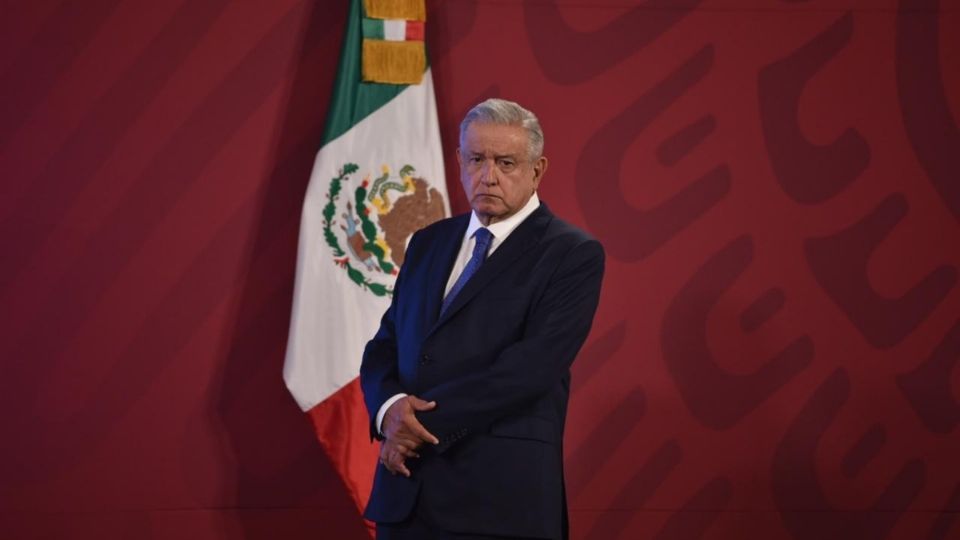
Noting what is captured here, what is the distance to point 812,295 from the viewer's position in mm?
3734

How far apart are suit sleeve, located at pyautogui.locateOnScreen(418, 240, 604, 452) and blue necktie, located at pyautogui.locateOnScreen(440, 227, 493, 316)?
141 millimetres

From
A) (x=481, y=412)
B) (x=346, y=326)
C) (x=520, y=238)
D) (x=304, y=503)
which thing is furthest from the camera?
(x=304, y=503)

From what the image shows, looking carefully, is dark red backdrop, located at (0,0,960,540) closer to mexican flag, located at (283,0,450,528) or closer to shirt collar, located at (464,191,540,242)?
mexican flag, located at (283,0,450,528)

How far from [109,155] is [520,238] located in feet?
6.54

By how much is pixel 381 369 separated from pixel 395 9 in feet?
5.39

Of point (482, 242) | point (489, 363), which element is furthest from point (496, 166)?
point (489, 363)

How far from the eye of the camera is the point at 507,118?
2.09m

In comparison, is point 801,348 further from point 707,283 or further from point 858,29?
point 858,29

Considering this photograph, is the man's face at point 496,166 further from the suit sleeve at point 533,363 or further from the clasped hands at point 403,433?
the clasped hands at point 403,433

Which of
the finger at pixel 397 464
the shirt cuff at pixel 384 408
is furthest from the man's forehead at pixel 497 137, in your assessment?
the finger at pixel 397 464

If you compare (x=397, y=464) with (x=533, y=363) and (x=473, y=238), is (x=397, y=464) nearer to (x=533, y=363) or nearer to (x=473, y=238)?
(x=533, y=363)

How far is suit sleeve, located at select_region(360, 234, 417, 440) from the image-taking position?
2.09m

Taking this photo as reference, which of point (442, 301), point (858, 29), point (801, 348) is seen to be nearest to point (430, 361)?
point (442, 301)

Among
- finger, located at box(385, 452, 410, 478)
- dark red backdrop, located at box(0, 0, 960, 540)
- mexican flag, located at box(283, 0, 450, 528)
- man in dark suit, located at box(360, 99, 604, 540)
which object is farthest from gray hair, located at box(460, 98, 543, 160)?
dark red backdrop, located at box(0, 0, 960, 540)
